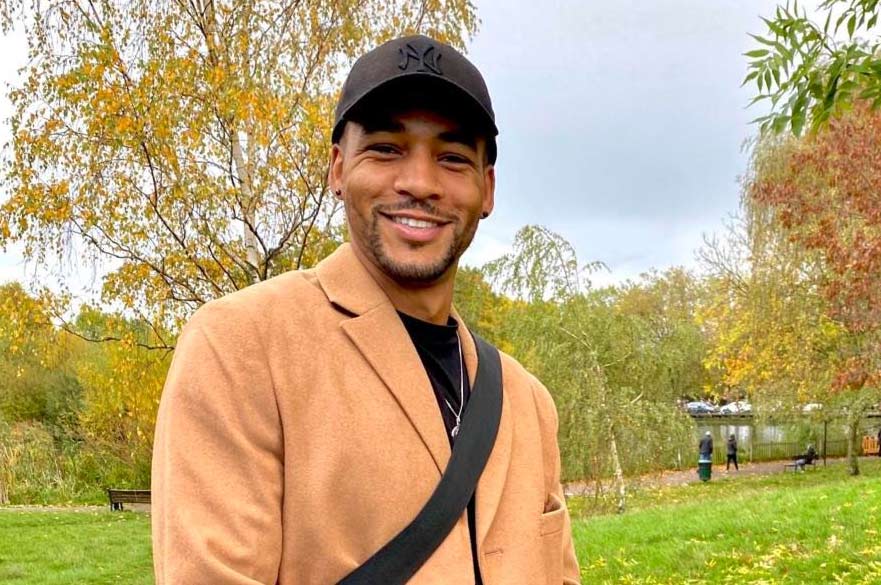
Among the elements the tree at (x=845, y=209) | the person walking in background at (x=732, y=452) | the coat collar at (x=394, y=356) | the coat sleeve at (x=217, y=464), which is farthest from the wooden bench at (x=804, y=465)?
the coat sleeve at (x=217, y=464)

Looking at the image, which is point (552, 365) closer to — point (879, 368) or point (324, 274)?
point (879, 368)

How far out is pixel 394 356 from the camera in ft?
5.03

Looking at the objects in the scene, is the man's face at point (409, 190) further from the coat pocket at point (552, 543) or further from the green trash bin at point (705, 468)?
the green trash bin at point (705, 468)

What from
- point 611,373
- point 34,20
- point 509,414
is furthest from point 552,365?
point 509,414

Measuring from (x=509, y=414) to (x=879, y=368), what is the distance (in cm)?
1417

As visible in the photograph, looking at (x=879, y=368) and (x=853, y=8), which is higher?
(x=853, y=8)

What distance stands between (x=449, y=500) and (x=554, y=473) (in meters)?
0.49

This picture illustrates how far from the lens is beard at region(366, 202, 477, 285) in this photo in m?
1.61

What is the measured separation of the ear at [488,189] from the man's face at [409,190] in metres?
0.08

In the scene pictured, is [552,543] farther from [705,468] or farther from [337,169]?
[705,468]

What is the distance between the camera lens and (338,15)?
29.2ft

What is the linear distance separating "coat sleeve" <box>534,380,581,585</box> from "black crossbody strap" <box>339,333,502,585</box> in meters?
0.22

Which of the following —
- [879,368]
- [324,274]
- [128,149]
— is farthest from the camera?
[879,368]

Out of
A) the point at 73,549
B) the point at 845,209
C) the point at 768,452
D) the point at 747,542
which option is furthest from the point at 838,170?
the point at 768,452
